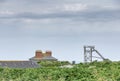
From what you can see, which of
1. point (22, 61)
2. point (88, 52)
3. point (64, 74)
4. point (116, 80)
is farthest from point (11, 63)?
point (116, 80)

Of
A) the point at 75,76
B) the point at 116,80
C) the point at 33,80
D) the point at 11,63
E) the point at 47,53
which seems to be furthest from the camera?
the point at 47,53

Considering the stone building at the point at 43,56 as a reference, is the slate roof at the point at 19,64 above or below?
below

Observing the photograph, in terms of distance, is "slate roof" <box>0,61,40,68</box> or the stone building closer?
"slate roof" <box>0,61,40,68</box>

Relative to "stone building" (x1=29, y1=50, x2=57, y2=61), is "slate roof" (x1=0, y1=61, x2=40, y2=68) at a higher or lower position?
lower

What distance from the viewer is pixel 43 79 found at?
21781 millimetres

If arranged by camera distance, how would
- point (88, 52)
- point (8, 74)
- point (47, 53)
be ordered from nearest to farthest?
1. point (8, 74)
2. point (88, 52)
3. point (47, 53)

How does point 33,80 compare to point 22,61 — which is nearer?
point 33,80

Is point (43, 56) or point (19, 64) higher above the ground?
point (43, 56)

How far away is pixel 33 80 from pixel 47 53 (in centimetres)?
6340

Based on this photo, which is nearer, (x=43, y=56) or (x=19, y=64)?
(x=19, y=64)

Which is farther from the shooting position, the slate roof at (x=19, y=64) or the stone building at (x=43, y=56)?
the stone building at (x=43, y=56)

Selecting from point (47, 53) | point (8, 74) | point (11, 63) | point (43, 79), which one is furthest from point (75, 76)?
point (47, 53)

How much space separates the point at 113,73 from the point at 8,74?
7635 millimetres

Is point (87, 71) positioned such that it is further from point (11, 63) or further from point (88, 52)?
point (88, 52)
